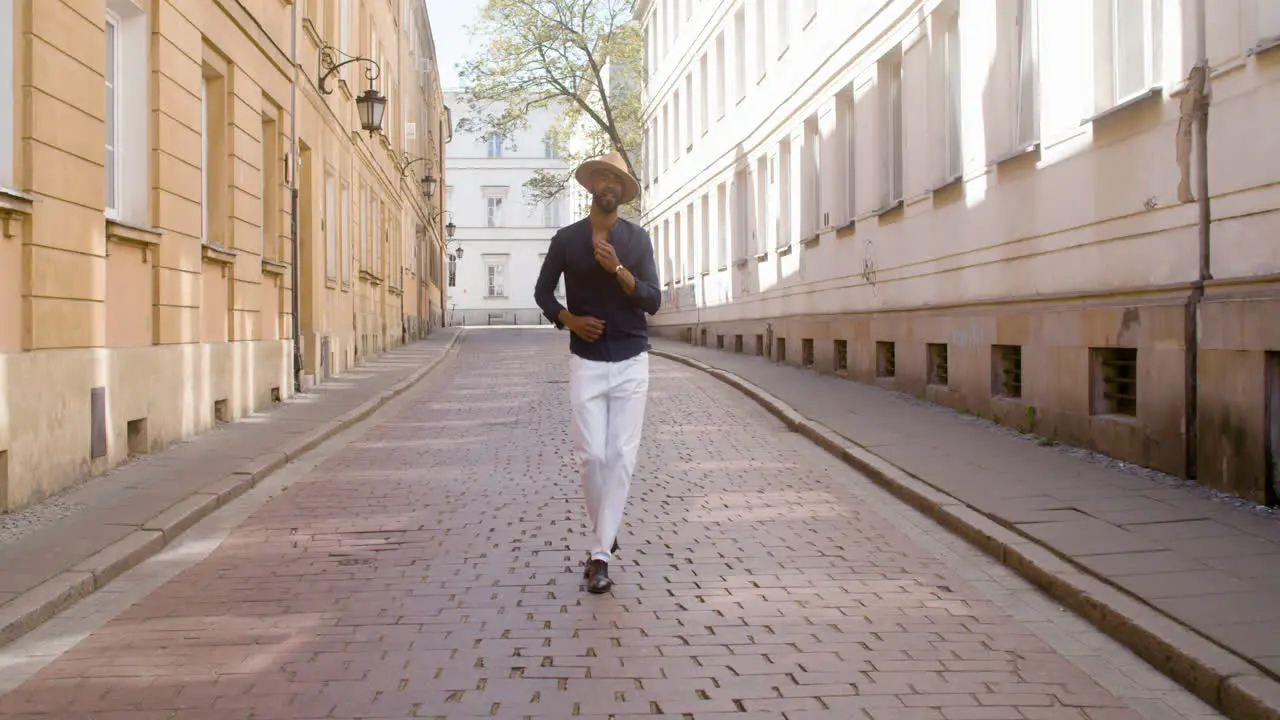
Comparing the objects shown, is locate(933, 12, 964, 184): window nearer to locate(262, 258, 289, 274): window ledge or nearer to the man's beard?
locate(262, 258, 289, 274): window ledge

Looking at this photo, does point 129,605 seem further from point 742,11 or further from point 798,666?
point 742,11

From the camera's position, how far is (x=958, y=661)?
16.7ft

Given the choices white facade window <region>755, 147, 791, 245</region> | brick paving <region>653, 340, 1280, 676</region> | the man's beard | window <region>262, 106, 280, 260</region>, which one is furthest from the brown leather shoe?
white facade window <region>755, 147, 791, 245</region>

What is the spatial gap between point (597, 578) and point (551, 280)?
156 cm

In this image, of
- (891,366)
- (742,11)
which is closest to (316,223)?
(891,366)

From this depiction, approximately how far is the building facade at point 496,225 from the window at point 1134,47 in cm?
6877

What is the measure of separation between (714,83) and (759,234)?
285 inches

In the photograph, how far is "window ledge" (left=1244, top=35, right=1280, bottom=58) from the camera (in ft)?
25.4

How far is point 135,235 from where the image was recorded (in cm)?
1052

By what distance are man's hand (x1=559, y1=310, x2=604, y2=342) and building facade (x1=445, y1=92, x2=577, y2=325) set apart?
72.3 m

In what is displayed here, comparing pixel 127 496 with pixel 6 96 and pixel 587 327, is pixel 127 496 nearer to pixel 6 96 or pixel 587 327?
pixel 6 96

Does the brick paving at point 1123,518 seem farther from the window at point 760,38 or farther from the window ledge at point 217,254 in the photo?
the window at point 760,38

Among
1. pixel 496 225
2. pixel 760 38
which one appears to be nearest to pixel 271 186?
pixel 760 38

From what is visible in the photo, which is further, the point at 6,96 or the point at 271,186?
the point at 271,186
